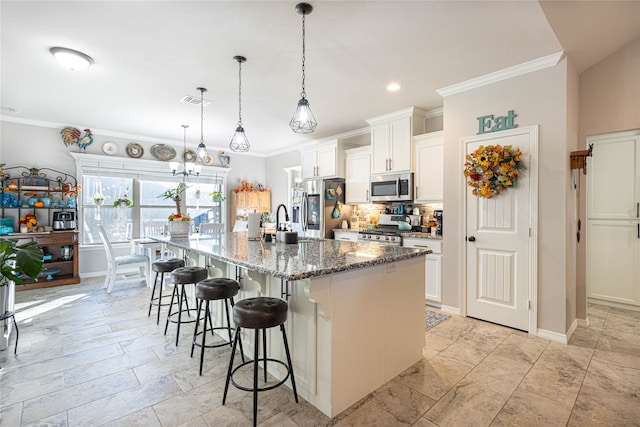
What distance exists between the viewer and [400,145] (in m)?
4.50

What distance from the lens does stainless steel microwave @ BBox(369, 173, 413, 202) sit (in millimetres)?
4406

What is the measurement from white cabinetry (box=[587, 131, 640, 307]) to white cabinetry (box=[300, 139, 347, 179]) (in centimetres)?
346

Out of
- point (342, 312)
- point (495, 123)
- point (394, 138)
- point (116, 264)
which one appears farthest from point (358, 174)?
point (116, 264)

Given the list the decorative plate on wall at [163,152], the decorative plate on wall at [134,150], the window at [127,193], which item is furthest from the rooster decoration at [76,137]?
the decorative plate on wall at [163,152]

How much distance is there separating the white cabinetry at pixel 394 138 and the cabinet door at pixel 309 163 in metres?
1.34

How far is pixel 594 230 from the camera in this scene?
4086mm

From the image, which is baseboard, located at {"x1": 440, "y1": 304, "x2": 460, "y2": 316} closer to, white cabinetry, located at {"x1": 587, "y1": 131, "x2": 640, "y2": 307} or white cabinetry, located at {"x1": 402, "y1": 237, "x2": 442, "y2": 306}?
white cabinetry, located at {"x1": 402, "y1": 237, "x2": 442, "y2": 306}

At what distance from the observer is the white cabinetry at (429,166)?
13.5 feet

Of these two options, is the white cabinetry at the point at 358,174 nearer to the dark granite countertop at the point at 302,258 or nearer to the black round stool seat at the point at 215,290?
the dark granite countertop at the point at 302,258

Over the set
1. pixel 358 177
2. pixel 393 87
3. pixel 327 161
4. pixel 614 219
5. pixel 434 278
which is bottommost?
pixel 434 278

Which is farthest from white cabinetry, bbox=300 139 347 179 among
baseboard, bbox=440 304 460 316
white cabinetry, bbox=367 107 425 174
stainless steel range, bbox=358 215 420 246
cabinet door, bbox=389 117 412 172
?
baseboard, bbox=440 304 460 316

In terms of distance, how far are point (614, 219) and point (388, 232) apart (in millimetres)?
2814

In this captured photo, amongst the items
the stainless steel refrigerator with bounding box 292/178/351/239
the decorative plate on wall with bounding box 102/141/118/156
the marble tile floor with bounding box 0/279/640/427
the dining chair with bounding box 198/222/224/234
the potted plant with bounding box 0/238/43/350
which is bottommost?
the marble tile floor with bounding box 0/279/640/427

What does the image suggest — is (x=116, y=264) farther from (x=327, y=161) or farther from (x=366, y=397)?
(x=366, y=397)
